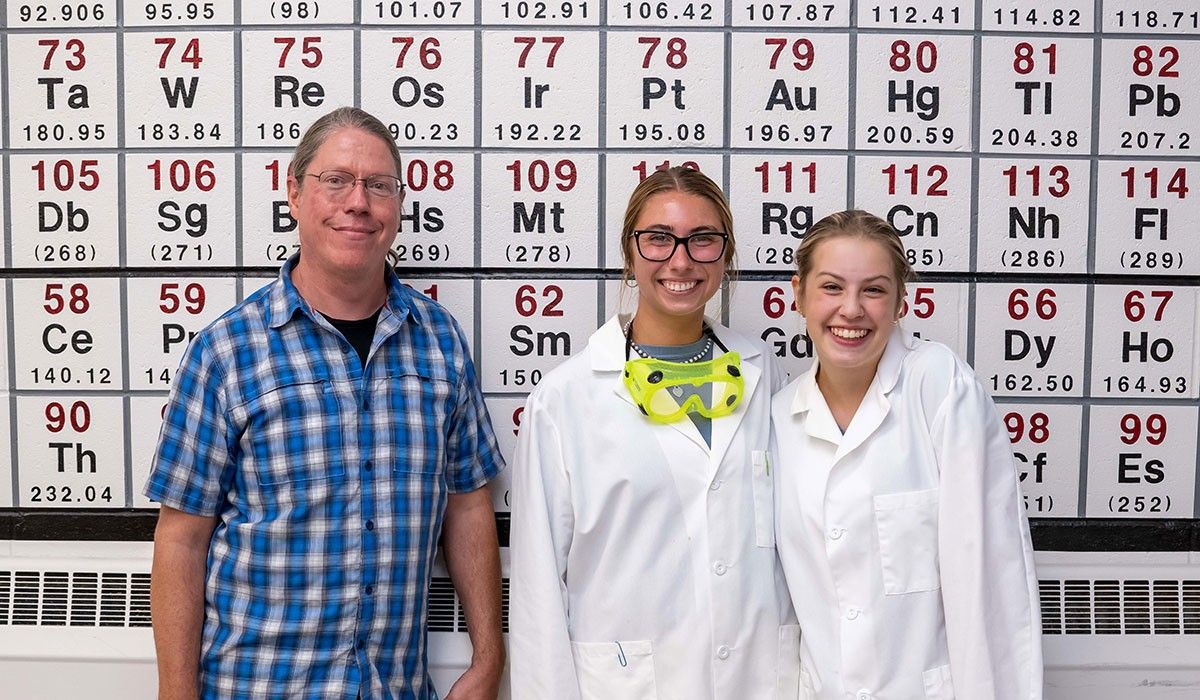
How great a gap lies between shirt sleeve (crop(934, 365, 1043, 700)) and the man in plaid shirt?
947 millimetres

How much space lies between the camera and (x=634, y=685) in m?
1.53

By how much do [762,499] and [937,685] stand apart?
42 cm

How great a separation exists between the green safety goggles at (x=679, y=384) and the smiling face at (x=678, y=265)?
10cm

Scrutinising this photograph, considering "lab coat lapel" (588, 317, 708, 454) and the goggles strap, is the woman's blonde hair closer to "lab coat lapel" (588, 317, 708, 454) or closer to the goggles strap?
the goggles strap

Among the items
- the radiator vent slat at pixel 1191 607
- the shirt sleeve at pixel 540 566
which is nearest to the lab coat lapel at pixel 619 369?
the shirt sleeve at pixel 540 566

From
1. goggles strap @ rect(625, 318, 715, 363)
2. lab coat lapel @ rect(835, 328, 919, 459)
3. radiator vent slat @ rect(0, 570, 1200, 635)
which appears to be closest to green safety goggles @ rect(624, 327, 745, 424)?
goggles strap @ rect(625, 318, 715, 363)

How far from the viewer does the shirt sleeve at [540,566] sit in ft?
5.07

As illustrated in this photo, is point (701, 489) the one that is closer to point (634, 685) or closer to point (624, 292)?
point (634, 685)

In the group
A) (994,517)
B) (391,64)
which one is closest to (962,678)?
(994,517)

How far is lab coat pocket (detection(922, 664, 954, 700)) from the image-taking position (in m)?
1.44

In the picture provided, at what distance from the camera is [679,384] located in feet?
5.22

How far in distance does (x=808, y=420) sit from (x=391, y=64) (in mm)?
1202

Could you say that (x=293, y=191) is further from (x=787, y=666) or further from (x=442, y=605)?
(x=787, y=666)

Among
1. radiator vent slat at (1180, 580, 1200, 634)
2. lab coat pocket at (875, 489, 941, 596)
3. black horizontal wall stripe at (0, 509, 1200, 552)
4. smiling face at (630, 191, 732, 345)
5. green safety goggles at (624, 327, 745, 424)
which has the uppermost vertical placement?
smiling face at (630, 191, 732, 345)
